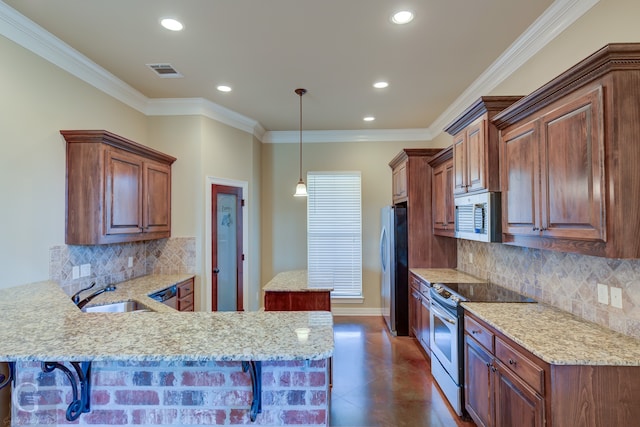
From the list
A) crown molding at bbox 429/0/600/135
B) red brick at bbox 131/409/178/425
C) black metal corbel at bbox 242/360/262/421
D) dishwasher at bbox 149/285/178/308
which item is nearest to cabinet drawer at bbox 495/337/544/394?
black metal corbel at bbox 242/360/262/421

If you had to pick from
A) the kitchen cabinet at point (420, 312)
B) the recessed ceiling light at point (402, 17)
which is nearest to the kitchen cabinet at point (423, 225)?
the kitchen cabinet at point (420, 312)

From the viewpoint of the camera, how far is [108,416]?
128 centimetres

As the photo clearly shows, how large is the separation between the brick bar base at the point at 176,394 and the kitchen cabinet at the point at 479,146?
2.07 m

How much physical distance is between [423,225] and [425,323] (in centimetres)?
127

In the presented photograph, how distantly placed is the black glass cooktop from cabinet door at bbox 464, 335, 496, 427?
1.15ft

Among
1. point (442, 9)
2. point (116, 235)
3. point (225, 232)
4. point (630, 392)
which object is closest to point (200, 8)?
point (442, 9)

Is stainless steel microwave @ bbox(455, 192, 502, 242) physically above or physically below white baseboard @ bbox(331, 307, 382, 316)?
above

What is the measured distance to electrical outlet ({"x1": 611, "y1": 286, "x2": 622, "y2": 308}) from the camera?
71.0 inches

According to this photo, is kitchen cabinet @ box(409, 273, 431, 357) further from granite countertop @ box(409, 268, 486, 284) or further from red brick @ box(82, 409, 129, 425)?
red brick @ box(82, 409, 129, 425)

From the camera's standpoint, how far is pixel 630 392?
1513mm

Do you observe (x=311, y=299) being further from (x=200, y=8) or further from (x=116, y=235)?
(x=200, y=8)

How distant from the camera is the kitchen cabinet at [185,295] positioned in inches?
141

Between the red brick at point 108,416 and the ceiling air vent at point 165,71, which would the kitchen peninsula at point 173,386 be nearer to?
the red brick at point 108,416

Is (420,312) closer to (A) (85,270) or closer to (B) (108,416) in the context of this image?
(B) (108,416)
